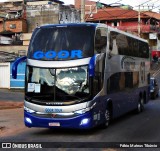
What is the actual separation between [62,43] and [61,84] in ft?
4.87

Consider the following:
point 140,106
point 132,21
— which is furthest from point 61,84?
point 132,21

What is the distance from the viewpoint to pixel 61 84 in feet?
46.1

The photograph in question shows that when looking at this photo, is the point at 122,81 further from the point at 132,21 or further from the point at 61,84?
the point at 132,21

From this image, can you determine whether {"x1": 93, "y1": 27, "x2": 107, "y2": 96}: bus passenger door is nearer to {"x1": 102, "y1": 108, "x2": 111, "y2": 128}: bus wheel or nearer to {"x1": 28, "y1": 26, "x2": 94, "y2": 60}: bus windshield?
{"x1": 28, "y1": 26, "x2": 94, "y2": 60}: bus windshield

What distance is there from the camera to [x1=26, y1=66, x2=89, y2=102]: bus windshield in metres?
14.0

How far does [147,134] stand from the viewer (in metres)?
14.2

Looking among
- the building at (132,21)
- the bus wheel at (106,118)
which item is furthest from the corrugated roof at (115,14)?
the bus wheel at (106,118)

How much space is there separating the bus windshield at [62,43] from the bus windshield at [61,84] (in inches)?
18.7

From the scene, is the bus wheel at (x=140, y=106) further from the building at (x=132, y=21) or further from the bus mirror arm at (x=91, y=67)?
the building at (x=132, y=21)

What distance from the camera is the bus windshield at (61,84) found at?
14.0 m

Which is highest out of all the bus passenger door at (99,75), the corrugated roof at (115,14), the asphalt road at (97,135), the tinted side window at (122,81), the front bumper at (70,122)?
the corrugated roof at (115,14)

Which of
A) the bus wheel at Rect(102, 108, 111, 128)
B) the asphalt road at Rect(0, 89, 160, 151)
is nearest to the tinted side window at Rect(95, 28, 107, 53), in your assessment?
the bus wheel at Rect(102, 108, 111, 128)

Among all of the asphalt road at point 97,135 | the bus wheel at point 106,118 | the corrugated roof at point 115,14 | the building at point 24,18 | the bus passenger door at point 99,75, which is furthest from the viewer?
the corrugated roof at point 115,14

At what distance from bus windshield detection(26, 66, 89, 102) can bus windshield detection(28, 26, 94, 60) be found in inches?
18.7
